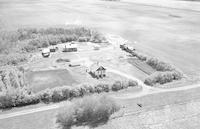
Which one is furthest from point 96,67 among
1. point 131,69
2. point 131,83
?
point 131,83

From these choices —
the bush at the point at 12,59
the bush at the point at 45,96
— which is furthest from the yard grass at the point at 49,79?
the bush at the point at 12,59

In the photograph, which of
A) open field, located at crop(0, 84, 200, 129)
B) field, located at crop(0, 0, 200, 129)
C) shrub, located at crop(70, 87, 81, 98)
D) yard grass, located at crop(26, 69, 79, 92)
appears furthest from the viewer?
yard grass, located at crop(26, 69, 79, 92)

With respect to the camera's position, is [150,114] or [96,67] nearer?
[150,114]

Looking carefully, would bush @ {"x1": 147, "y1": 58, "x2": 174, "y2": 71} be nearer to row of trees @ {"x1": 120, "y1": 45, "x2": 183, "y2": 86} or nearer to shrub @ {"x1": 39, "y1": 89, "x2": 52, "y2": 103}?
row of trees @ {"x1": 120, "y1": 45, "x2": 183, "y2": 86}

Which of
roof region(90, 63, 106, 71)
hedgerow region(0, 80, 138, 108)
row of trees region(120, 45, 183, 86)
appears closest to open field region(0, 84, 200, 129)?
hedgerow region(0, 80, 138, 108)

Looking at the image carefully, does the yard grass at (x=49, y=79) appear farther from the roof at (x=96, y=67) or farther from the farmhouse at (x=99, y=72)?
the roof at (x=96, y=67)

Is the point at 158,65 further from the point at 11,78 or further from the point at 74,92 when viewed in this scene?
the point at 11,78

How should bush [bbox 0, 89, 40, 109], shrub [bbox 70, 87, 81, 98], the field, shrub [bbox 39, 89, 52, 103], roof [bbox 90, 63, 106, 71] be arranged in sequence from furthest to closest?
roof [bbox 90, 63, 106, 71], shrub [bbox 70, 87, 81, 98], shrub [bbox 39, 89, 52, 103], bush [bbox 0, 89, 40, 109], the field
